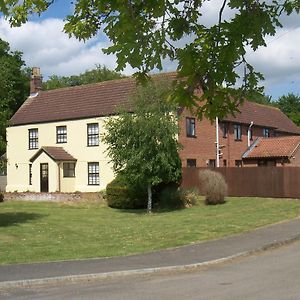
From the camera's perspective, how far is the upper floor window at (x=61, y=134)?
4250 cm

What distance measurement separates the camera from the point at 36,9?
509 centimetres

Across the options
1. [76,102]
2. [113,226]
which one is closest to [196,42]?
[113,226]

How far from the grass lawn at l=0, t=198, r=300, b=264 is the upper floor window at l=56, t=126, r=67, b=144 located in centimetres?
921

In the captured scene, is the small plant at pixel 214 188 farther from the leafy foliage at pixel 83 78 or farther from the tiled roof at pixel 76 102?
the leafy foliage at pixel 83 78

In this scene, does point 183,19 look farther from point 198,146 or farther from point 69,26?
point 198,146

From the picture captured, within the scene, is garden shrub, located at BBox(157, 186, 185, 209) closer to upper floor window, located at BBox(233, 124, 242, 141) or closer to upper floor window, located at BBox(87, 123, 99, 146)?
upper floor window, located at BBox(87, 123, 99, 146)

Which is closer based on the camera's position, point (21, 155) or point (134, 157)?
point (134, 157)

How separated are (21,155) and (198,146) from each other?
48.5 ft

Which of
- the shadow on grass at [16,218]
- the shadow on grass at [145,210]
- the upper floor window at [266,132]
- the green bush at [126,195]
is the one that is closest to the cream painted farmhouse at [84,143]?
the upper floor window at [266,132]

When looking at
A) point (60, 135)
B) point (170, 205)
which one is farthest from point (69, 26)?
point (60, 135)

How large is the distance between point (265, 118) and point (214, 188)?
20125 millimetres

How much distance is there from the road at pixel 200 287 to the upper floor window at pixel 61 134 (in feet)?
102

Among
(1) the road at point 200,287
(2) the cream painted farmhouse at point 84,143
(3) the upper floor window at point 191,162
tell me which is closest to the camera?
(1) the road at point 200,287

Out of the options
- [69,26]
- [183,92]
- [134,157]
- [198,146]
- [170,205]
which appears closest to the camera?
[183,92]
